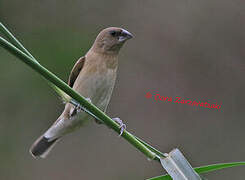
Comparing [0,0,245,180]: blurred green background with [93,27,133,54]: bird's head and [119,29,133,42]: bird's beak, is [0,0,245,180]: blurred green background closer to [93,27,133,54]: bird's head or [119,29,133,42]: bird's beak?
[93,27,133,54]: bird's head

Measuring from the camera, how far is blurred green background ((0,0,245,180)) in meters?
5.23

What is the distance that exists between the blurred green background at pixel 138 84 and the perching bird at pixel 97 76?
214 cm

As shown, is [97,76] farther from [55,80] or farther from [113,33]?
[55,80]

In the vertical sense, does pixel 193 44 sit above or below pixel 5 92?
above

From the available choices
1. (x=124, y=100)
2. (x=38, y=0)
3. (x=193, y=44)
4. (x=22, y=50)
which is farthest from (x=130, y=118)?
(x=22, y=50)

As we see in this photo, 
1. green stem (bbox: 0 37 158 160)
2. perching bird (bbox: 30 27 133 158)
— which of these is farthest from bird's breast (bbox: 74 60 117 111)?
green stem (bbox: 0 37 158 160)

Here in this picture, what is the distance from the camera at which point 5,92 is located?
17.5 ft

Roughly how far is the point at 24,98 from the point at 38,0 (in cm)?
117

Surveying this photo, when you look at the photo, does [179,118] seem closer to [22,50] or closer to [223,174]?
[223,174]

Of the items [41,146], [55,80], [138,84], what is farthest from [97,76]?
[138,84]

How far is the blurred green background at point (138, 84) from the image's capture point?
523 centimetres

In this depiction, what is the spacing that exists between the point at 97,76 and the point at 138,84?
8.19 feet

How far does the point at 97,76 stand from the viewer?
2.78 meters

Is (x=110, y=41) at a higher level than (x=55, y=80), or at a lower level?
higher
